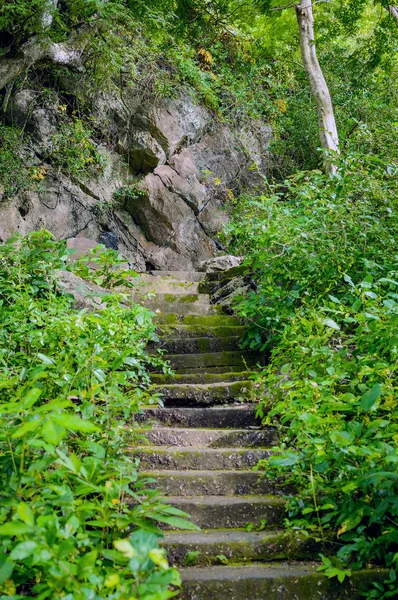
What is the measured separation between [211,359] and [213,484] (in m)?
1.92

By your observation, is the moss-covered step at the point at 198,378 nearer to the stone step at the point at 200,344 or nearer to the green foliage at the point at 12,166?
the stone step at the point at 200,344

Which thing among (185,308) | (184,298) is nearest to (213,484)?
(185,308)

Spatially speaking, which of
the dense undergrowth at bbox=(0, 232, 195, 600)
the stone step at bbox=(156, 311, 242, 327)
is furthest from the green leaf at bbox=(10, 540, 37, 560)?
the stone step at bbox=(156, 311, 242, 327)

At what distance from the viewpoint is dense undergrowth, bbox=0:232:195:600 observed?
4.54ft

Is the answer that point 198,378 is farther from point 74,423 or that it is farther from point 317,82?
point 317,82

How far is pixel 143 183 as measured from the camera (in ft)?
31.5

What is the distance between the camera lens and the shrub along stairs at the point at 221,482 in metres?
2.04

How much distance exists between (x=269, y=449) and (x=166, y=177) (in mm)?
7710

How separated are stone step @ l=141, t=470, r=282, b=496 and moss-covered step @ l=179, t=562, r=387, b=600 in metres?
0.68

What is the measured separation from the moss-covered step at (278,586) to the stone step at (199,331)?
10.3 ft

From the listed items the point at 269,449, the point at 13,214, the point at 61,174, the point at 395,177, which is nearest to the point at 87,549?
the point at 269,449

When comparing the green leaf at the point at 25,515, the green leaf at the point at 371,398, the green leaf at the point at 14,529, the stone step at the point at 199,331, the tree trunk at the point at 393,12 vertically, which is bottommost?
the stone step at the point at 199,331

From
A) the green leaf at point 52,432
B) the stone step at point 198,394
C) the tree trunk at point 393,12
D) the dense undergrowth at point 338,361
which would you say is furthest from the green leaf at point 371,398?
the tree trunk at point 393,12

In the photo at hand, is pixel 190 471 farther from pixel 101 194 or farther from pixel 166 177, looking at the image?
pixel 166 177
